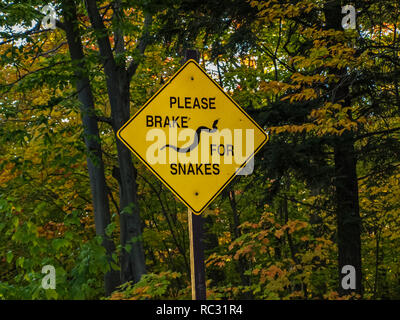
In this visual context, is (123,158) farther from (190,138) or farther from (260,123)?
(190,138)

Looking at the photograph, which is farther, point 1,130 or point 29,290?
Result: point 1,130

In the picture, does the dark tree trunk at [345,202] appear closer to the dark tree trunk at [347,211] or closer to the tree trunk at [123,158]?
the dark tree trunk at [347,211]

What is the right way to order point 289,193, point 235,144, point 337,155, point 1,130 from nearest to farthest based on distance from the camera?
point 235,144, point 337,155, point 1,130, point 289,193

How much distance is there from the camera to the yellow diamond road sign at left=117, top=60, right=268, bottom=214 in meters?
A: 3.76

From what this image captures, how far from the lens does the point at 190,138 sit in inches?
149

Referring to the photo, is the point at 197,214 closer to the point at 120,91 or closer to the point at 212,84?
the point at 212,84

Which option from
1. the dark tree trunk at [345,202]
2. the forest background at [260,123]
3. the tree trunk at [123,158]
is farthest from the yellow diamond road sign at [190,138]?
the tree trunk at [123,158]

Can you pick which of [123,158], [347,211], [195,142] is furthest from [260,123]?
[123,158]

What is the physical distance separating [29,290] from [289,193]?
1171 centimetres

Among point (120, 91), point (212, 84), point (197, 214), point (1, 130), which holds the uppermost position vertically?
point (120, 91)

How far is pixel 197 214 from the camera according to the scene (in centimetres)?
371

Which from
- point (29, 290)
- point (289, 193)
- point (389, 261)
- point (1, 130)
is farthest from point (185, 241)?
point (29, 290)
